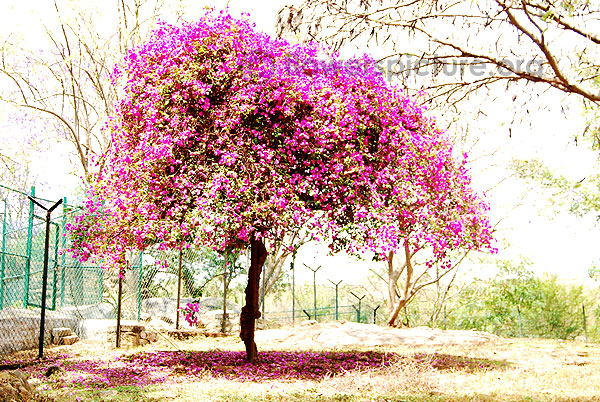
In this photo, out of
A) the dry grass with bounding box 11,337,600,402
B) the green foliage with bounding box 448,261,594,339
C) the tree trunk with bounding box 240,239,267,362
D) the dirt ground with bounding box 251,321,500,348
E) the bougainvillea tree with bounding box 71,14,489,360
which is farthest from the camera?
the green foliage with bounding box 448,261,594,339

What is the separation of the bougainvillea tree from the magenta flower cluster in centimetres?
2

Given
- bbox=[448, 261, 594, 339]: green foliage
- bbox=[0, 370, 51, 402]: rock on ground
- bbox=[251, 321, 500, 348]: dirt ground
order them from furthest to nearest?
bbox=[448, 261, 594, 339]: green foliage < bbox=[251, 321, 500, 348]: dirt ground < bbox=[0, 370, 51, 402]: rock on ground

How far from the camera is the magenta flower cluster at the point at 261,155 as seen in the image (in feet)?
28.6

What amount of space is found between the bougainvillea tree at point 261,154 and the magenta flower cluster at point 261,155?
0.02 meters

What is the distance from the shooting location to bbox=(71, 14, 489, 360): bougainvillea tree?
28.6 ft

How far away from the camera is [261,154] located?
28.3ft

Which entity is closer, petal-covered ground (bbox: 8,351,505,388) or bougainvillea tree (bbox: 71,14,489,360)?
bougainvillea tree (bbox: 71,14,489,360)

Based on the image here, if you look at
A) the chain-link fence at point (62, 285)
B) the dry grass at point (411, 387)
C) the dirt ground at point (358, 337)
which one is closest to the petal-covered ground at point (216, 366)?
the dry grass at point (411, 387)

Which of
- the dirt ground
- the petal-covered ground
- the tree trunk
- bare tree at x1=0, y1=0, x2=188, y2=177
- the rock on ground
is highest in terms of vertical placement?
bare tree at x1=0, y1=0, x2=188, y2=177

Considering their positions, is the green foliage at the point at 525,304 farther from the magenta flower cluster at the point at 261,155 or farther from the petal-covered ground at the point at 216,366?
the magenta flower cluster at the point at 261,155

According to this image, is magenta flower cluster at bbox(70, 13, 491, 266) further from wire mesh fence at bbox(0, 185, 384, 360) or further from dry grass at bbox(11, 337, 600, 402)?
dry grass at bbox(11, 337, 600, 402)

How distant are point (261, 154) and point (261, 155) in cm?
3

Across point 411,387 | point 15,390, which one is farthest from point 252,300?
point 15,390

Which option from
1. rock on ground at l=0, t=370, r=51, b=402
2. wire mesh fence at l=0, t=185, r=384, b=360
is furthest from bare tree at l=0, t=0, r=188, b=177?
rock on ground at l=0, t=370, r=51, b=402
